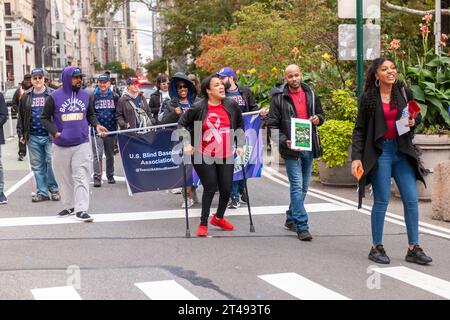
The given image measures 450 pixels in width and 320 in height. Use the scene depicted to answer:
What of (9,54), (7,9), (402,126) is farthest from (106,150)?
(7,9)

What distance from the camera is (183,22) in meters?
46.6

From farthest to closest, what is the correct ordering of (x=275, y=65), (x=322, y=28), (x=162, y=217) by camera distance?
(x=275, y=65) → (x=322, y=28) → (x=162, y=217)

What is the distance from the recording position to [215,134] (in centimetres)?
855

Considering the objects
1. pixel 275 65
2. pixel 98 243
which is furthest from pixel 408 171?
pixel 275 65

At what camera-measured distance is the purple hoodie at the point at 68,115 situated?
9.62 meters

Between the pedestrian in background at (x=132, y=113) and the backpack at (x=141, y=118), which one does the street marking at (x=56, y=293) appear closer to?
the pedestrian in background at (x=132, y=113)

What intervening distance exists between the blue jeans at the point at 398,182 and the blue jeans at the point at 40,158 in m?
6.08

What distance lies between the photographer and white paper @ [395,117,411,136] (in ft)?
22.7

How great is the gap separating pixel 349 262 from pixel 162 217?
3423 mm

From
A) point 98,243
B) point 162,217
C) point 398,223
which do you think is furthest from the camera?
point 162,217

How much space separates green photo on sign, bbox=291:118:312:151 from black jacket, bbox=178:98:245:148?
2.54ft

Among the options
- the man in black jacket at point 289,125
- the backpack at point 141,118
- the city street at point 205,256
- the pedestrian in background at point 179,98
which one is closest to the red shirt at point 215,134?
the man in black jacket at point 289,125

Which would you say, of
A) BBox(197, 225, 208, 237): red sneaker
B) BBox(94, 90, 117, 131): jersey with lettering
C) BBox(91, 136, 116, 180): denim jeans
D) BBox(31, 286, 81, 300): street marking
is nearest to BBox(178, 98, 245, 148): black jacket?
BBox(197, 225, 208, 237): red sneaker
